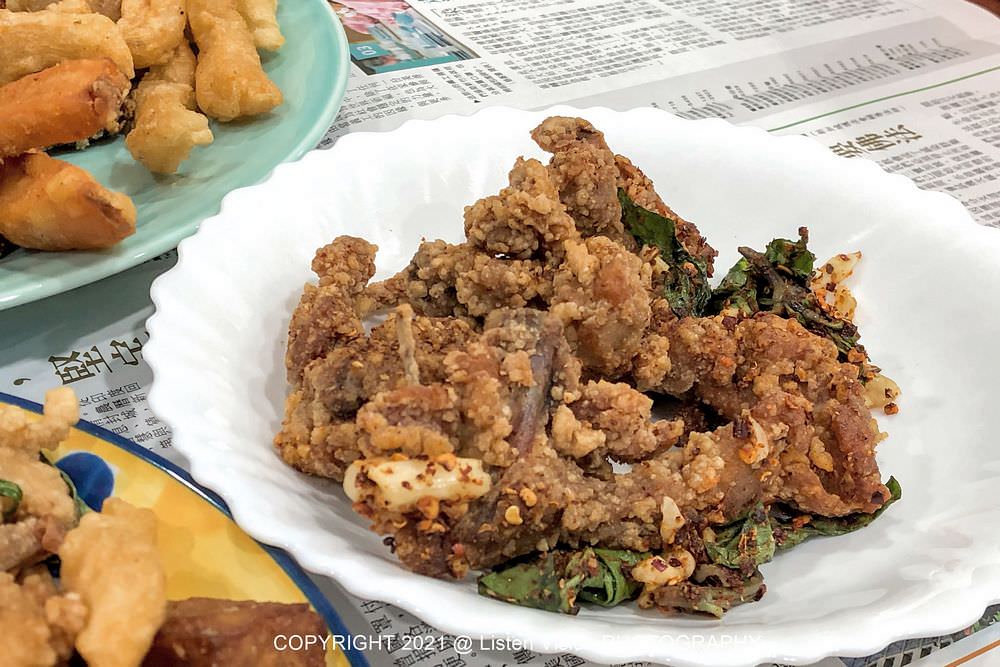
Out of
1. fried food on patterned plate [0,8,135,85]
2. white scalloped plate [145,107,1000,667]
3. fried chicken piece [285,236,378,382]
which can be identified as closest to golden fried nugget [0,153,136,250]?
white scalloped plate [145,107,1000,667]

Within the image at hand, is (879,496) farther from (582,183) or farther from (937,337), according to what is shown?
(582,183)

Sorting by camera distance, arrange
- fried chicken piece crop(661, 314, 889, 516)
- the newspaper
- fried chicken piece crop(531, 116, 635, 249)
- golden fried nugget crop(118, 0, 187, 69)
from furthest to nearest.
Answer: the newspaper < golden fried nugget crop(118, 0, 187, 69) < fried chicken piece crop(531, 116, 635, 249) < fried chicken piece crop(661, 314, 889, 516)

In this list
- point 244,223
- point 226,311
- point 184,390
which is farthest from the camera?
point 244,223

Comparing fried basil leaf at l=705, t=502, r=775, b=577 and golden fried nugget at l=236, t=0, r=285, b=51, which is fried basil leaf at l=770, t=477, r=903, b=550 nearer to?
fried basil leaf at l=705, t=502, r=775, b=577

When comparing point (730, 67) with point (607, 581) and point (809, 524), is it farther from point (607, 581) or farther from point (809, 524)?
point (607, 581)

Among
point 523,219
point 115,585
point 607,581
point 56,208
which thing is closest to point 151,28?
point 56,208

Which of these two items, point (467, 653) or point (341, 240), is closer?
point (467, 653)

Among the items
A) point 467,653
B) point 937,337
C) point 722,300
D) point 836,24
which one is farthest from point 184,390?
point 836,24
